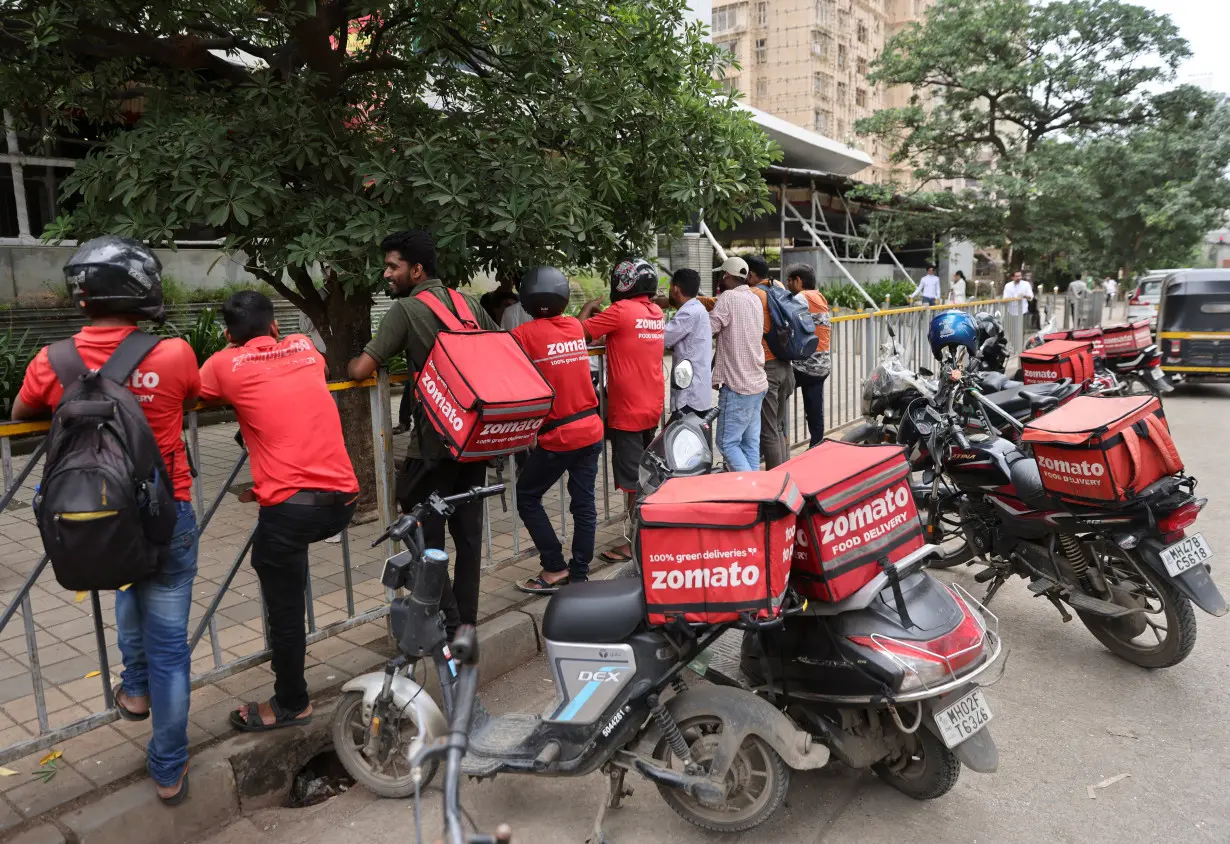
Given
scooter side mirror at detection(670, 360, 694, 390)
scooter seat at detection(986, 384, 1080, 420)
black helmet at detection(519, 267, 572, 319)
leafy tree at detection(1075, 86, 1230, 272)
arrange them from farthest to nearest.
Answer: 1. leafy tree at detection(1075, 86, 1230, 272)
2. scooter seat at detection(986, 384, 1080, 420)
3. black helmet at detection(519, 267, 572, 319)
4. scooter side mirror at detection(670, 360, 694, 390)

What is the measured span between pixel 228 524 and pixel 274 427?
11.9 ft

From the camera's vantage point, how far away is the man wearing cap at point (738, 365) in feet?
20.4

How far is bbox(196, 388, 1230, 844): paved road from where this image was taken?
3.05 meters

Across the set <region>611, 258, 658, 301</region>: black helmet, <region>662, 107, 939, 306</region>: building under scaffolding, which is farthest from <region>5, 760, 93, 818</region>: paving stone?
<region>662, 107, 939, 306</region>: building under scaffolding

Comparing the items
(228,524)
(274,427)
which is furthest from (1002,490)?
(228,524)

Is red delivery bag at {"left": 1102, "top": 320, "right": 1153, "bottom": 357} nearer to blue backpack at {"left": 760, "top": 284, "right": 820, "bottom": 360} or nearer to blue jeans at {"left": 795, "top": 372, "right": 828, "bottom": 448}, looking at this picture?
blue jeans at {"left": 795, "top": 372, "right": 828, "bottom": 448}

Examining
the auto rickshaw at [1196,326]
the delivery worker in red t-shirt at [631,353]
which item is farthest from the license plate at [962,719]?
the auto rickshaw at [1196,326]

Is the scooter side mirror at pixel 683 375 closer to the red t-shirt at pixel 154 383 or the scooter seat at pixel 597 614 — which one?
the scooter seat at pixel 597 614

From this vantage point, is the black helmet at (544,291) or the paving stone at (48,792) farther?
the black helmet at (544,291)

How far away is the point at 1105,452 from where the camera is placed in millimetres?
3859

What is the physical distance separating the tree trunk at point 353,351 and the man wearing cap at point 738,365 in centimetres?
256

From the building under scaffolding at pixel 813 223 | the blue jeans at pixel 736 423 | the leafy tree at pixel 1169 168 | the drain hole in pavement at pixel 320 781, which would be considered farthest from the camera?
the building under scaffolding at pixel 813 223

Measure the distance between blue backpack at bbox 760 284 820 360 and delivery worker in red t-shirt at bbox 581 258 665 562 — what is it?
1.85 metres

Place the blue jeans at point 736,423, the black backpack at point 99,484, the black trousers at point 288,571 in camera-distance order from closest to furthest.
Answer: the black backpack at point 99,484, the black trousers at point 288,571, the blue jeans at point 736,423
